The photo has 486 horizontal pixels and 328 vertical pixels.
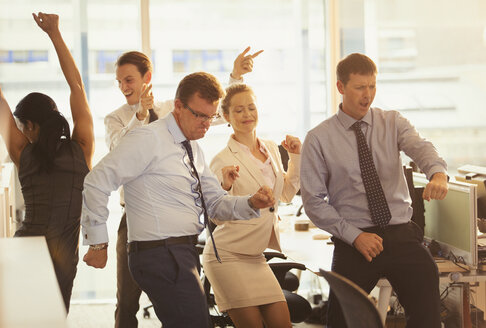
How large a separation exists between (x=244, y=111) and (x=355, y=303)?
167 centimetres

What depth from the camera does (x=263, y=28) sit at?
6414 millimetres

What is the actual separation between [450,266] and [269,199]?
4.14 ft

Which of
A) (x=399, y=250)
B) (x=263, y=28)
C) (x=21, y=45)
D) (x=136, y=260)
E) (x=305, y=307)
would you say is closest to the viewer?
(x=136, y=260)

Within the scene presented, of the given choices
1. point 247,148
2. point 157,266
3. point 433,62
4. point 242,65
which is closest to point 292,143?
point 247,148

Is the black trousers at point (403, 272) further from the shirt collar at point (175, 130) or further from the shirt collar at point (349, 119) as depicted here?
the shirt collar at point (175, 130)

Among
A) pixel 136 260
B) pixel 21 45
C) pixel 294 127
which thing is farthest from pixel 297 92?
pixel 136 260

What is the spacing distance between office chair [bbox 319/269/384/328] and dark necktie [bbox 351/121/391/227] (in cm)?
87

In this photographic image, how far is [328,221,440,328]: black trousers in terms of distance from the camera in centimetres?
287

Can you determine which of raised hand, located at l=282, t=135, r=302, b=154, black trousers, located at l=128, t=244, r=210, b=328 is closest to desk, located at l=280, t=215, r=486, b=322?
raised hand, located at l=282, t=135, r=302, b=154

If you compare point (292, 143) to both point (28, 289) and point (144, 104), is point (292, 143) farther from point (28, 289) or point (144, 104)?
point (28, 289)

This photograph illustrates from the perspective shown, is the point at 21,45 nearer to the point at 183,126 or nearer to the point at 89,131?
the point at 89,131

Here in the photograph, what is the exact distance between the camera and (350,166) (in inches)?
118

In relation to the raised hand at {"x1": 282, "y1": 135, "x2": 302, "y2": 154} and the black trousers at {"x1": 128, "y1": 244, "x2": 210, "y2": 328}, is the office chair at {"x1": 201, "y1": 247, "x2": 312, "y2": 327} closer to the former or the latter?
the raised hand at {"x1": 282, "y1": 135, "x2": 302, "y2": 154}

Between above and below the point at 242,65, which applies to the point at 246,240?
below
